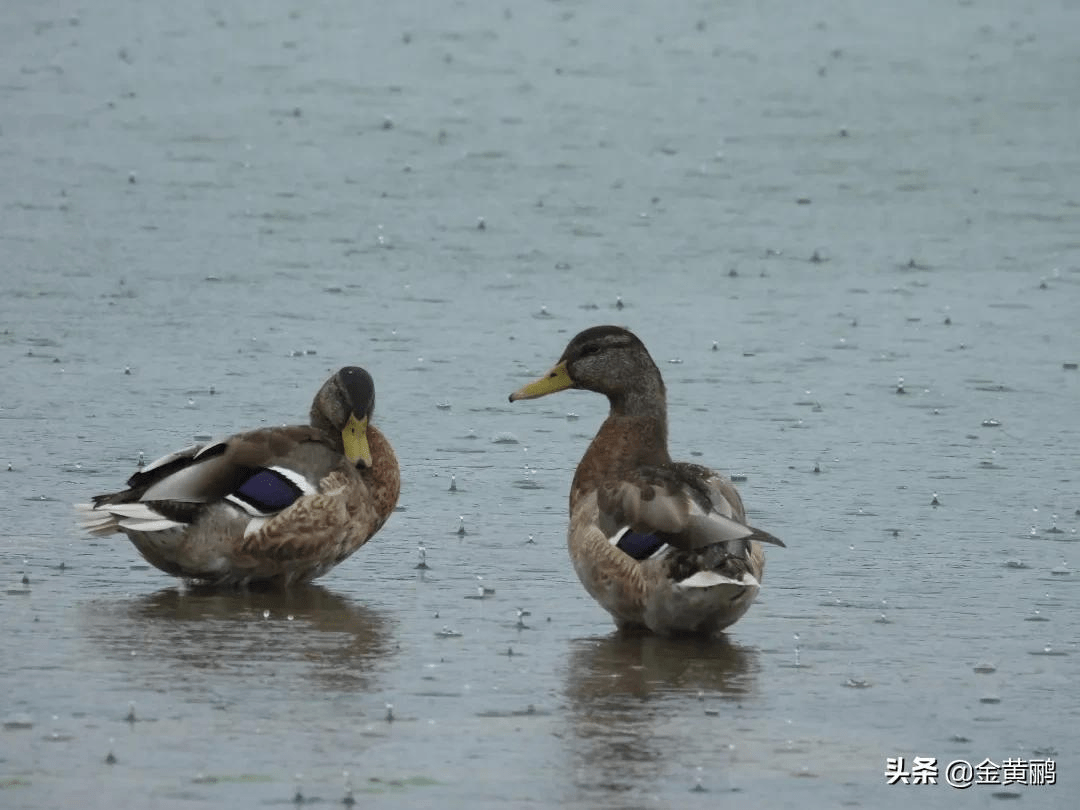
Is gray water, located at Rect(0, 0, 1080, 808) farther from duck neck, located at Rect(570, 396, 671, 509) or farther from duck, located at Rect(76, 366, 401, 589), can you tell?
duck neck, located at Rect(570, 396, 671, 509)

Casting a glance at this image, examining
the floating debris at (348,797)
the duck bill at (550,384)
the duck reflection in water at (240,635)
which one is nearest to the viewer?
the floating debris at (348,797)

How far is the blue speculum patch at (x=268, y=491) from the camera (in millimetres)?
8180

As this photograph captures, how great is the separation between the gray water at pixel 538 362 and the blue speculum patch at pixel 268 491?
367mm

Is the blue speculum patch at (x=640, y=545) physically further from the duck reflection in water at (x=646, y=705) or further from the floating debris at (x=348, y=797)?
the floating debris at (x=348, y=797)

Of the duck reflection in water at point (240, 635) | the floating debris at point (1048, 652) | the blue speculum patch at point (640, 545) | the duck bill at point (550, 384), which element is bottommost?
the floating debris at point (1048, 652)

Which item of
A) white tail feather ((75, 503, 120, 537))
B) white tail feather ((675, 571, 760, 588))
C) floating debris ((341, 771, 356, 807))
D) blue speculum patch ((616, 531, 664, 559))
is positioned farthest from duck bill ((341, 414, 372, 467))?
floating debris ((341, 771, 356, 807))

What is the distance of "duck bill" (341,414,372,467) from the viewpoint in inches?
337

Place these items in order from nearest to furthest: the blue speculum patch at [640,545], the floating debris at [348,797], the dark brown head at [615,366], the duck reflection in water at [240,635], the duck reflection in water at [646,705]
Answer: the floating debris at [348,797] → the duck reflection in water at [646,705] → the duck reflection in water at [240,635] → the blue speculum patch at [640,545] → the dark brown head at [615,366]

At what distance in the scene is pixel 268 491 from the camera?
8211mm

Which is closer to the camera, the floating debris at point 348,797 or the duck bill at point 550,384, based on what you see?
the floating debris at point 348,797

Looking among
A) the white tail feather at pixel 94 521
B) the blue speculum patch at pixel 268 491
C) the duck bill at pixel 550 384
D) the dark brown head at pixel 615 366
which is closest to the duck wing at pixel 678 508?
the dark brown head at pixel 615 366

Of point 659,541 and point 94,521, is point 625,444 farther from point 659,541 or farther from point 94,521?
point 94,521

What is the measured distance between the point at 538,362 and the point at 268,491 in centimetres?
413

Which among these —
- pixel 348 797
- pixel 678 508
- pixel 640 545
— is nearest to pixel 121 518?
pixel 640 545
